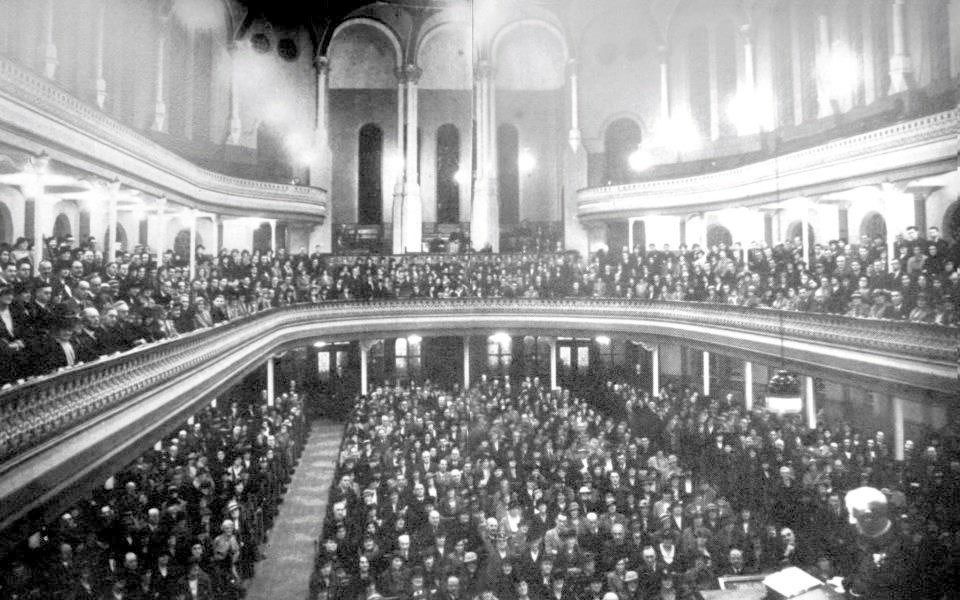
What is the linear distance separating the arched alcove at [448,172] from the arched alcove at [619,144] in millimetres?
6990

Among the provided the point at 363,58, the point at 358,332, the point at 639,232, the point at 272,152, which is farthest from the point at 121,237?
the point at 639,232

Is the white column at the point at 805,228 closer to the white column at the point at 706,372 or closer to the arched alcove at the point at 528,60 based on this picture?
the white column at the point at 706,372

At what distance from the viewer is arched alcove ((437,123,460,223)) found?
32.1 meters

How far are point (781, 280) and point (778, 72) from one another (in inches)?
479

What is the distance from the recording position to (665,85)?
28656mm

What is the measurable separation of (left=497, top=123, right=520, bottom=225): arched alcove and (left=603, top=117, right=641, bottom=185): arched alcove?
4.22 metres

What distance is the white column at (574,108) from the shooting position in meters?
29.7

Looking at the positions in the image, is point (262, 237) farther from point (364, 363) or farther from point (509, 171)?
point (509, 171)

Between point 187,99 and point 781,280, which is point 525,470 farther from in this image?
point 187,99

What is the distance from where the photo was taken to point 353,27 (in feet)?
102

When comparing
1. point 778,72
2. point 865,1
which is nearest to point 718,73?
point 778,72

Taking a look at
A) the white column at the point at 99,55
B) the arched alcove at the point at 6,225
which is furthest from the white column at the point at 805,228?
the white column at the point at 99,55

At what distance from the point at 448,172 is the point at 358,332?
11998mm

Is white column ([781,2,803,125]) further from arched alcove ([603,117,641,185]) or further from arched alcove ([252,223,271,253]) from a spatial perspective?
arched alcove ([252,223,271,253])
